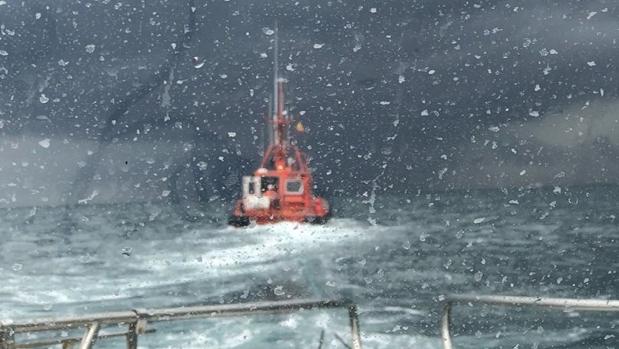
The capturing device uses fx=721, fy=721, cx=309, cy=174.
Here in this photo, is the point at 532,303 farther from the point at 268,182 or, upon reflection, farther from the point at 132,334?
the point at 268,182

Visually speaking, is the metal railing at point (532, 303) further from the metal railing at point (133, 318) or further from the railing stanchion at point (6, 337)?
the railing stanchion at point (6, 337)

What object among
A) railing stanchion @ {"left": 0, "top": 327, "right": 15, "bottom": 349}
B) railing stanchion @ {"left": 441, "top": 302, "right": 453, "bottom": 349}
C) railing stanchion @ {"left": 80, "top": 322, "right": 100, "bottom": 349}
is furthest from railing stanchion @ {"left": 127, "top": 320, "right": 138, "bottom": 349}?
railing stanchion @ {"left": 441, "top": 302, "right": 453, "bottom": 349}

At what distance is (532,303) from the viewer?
3.11m

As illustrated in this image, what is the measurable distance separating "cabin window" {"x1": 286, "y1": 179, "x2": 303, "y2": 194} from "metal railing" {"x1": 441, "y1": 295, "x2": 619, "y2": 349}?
168 feet

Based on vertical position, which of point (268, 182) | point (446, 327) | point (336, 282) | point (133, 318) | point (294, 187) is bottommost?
point (336, 282)

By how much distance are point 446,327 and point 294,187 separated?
170 ft

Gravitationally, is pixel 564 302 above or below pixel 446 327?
above

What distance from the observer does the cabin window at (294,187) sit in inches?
2168

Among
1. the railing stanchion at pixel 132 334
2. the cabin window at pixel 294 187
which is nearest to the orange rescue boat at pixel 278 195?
the cabin window at pixel 294 187

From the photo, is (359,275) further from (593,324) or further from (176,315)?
(176,315)

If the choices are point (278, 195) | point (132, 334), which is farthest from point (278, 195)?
point (132, 334)

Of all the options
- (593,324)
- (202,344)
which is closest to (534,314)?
(593,324)

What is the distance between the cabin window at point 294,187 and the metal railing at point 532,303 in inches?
2022

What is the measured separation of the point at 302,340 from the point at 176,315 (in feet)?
51.4
